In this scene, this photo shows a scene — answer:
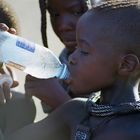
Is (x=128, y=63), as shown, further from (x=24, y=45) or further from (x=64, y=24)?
(x=64, y=24)

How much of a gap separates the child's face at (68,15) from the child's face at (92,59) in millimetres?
546

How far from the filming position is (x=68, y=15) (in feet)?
7.32

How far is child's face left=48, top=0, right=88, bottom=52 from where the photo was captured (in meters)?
2.21

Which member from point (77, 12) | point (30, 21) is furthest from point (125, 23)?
point (30, 21)

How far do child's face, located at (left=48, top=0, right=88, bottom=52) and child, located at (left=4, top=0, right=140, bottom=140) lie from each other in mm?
539

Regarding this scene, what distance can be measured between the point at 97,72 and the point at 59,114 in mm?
240

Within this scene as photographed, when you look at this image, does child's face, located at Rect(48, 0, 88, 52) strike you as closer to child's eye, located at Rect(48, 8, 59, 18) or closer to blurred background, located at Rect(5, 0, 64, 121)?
child's eye, located at Rect(48, 8, 59, 18)

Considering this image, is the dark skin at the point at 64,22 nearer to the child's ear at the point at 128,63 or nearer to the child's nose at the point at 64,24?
the child's nose at the point at 64,24

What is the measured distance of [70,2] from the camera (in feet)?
7.23

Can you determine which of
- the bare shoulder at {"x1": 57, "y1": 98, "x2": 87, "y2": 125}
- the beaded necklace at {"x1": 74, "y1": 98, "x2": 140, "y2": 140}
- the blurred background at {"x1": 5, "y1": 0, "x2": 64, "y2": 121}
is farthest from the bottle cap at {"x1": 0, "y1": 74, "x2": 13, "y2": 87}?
the blurred background at {"x1": 5, "y1": 0, "x2": 64, "y2": 121}

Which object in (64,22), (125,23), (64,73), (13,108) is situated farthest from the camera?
(64,22)

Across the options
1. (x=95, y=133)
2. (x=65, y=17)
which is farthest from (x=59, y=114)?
(x=65, y=17)

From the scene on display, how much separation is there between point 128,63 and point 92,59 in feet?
0.37

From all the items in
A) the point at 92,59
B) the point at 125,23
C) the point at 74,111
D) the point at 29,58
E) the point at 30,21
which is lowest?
the point at 30,21
